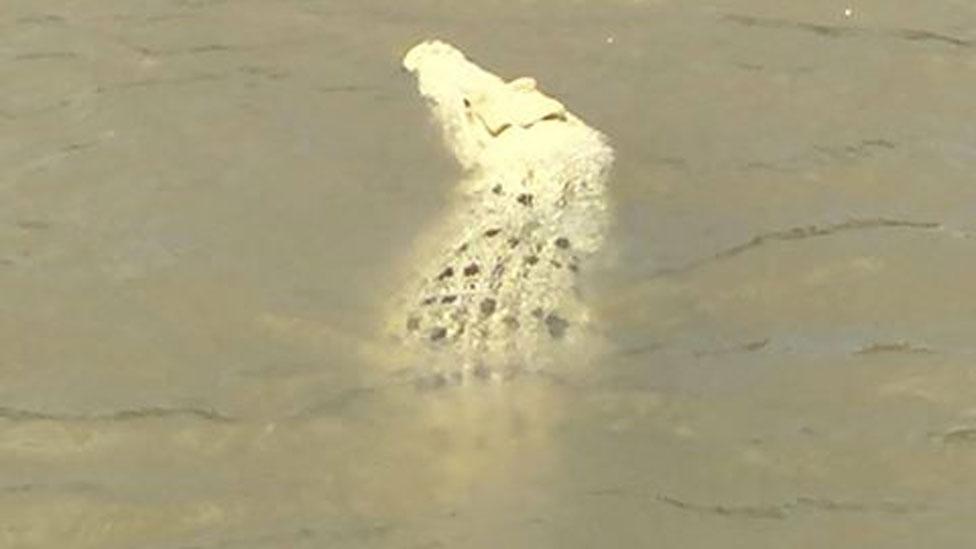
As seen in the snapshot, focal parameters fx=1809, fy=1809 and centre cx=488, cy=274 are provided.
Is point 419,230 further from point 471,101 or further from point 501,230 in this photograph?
point 471,101

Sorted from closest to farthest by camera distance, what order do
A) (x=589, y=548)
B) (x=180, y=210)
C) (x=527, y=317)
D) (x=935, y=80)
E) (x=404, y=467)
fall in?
1. (x=589, y=548)
2. (x=404, y=467)
3. (x=527, y=317)
4. (x=180, y=210)
5. (x=935, y=80)

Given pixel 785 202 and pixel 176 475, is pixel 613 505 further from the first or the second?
pixel 785 202

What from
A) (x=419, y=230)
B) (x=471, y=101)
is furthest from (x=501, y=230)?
(x=471, y=101)

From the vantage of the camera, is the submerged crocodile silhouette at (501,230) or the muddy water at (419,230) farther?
the submerged crocodile silhouette at (501,230)

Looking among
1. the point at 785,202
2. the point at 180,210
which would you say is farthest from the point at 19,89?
the point at 785,202

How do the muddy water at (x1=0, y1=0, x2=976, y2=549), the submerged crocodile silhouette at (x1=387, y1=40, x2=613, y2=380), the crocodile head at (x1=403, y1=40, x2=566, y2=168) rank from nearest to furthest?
the muddy water at (x1=0, y1=0, x2=976, y2=549)
the submerged crocodile silhouette at (x1=387, y1=40, x2=613, y2=380)
the crocodile head at (x1=403, y1=40, x2=566, y2=168)

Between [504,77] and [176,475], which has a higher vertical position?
[504,77]

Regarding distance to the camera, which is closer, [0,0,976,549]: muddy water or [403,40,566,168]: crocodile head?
[0,0,976,549]: muddy water
